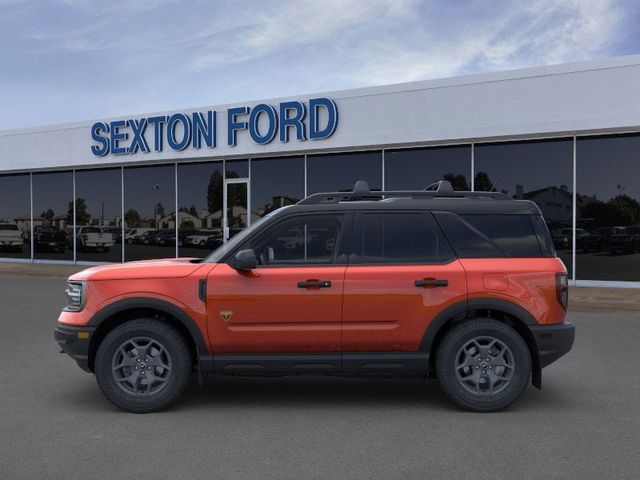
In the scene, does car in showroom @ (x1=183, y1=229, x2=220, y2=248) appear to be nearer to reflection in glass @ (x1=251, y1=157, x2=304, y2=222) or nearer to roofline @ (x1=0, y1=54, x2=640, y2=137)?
reflection in glass @ (x1=251, y1=157, x2=304, y2=222)

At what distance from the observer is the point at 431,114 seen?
1578 centimetres

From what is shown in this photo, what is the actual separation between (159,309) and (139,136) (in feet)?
52.8

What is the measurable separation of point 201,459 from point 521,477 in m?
1.95

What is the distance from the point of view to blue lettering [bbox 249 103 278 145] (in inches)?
698

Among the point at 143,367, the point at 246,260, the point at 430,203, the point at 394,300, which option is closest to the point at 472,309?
the point at 394,300

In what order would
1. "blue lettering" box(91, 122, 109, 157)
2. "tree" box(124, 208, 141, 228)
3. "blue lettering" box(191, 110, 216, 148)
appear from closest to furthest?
1. "blue lettering" box(191, 110, 216, 148)
2. "blue lettering" box(91, 122, 109, 157)
3. "tree" box(124, 208, 141, 228)

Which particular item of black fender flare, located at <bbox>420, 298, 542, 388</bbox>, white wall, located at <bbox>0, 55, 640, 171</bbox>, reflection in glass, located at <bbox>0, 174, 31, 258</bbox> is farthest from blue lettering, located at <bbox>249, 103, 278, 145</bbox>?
black fender flare, located at <bbox>420, 298, 542, 388</bbox>

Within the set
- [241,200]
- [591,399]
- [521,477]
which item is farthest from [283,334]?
[241,200]

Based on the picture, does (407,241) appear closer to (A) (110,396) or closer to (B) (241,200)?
(A) (110,396)

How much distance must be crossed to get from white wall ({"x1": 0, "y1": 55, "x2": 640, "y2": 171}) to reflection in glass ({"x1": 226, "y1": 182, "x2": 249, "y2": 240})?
113cm

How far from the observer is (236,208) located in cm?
1931

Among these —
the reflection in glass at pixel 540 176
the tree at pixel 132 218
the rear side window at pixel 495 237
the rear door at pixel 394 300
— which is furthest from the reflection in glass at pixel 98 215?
the rear side window at pixel 495 237

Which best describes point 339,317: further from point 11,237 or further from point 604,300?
point 11,237

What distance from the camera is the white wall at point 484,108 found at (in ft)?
45.3
